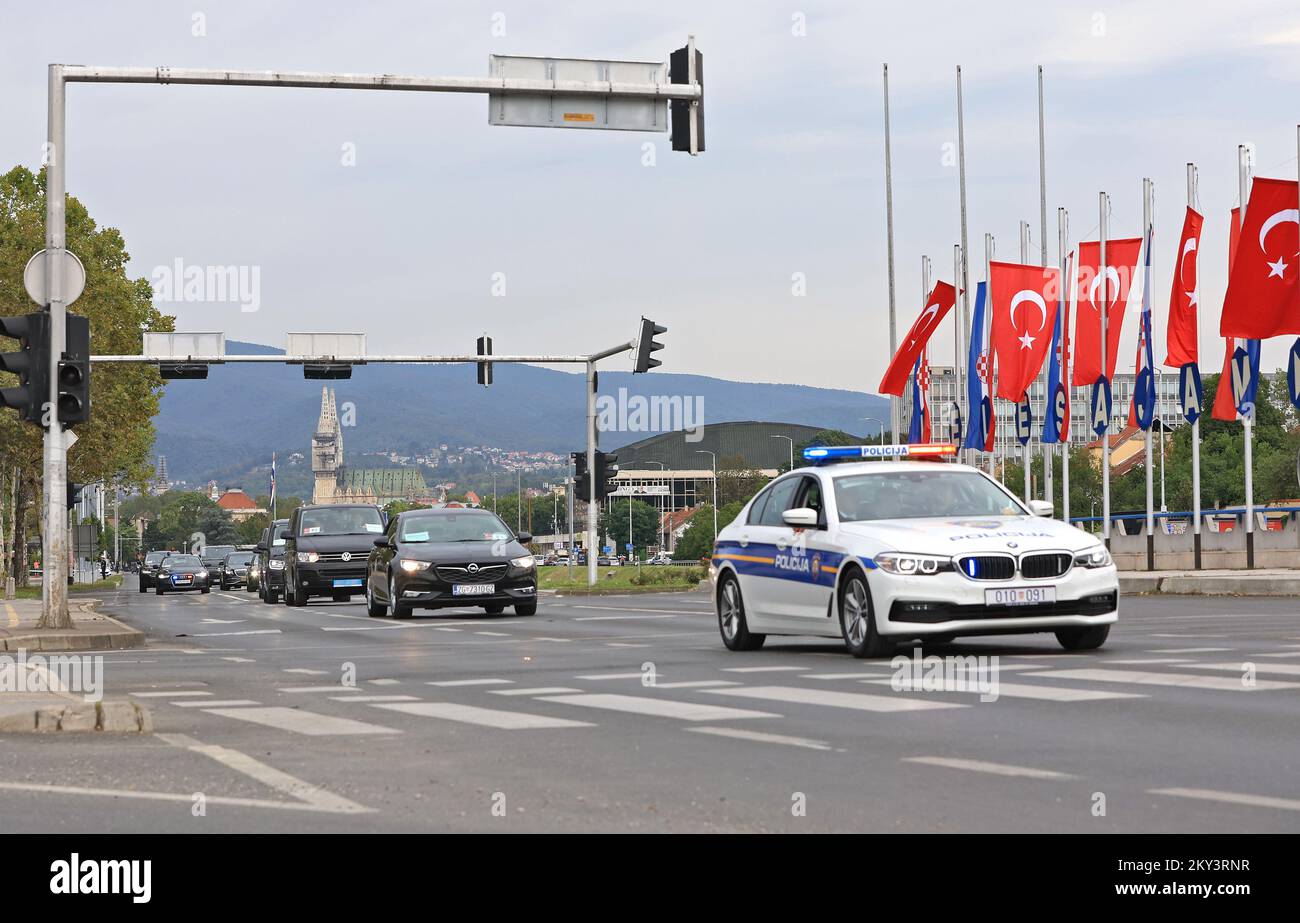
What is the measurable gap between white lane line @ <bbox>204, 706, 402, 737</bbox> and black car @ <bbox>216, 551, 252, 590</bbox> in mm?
58585

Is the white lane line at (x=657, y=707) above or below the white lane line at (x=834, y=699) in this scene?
below

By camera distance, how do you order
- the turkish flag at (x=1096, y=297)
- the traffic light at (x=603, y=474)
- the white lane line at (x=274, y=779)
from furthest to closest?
the traffic light at (x=603, y=474)
the turkish flag at (x=1096, y=297)
the white lane line at (x=274, y=779)

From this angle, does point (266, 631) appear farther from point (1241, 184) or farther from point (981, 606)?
point (1241, 184)

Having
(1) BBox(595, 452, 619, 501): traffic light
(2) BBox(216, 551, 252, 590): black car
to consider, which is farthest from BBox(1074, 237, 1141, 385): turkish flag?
(2) BBox(216, 551, 252, 590): black car

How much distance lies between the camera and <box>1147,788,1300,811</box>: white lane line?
7.05 meters

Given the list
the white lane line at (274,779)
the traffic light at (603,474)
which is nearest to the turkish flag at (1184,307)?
the traffic light at (603,474)

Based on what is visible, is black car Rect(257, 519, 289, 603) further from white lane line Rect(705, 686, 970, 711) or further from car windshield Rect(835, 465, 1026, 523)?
white lane line Rect(705, 686, 970, 711)

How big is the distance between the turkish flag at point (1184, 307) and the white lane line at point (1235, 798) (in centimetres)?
3129

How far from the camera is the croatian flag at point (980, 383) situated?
1918 inches

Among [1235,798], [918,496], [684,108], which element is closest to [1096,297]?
[684,108]

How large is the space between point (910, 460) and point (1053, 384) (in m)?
26.8

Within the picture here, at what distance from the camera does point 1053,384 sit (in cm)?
4381

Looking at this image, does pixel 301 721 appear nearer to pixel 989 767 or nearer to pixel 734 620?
pixel 989 767

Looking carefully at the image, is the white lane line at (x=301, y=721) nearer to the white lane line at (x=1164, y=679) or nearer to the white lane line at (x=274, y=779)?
the white lane line at (x=274, y=779)
